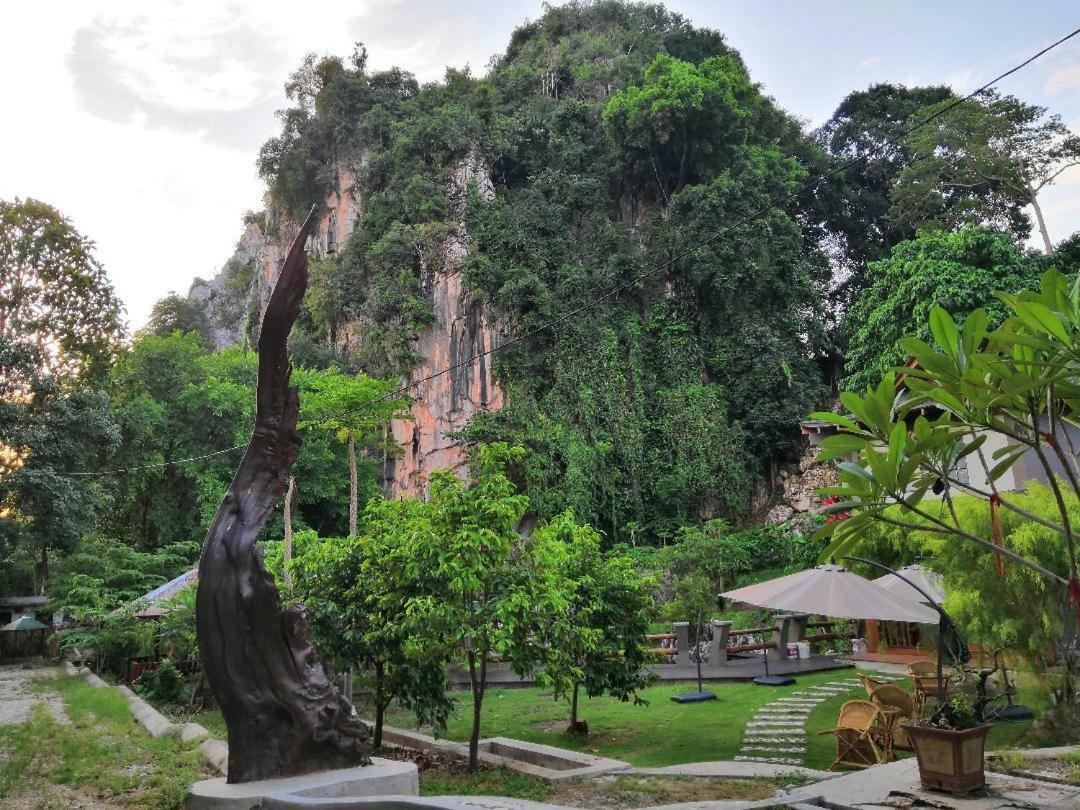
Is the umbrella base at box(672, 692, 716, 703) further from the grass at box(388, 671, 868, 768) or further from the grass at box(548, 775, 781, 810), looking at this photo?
the grass at box(548, 775, 781, 810)

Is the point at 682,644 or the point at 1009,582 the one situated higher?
the point at 1009,582

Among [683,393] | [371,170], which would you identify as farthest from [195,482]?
[683,393]

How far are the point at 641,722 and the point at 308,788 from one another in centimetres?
598

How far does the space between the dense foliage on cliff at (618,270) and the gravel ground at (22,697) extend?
43.8ft

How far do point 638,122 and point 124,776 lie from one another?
26240 mm

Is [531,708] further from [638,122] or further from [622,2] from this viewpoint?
[622,2]

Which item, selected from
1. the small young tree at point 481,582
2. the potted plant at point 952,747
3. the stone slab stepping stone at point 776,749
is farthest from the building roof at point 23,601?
the potted plant at point 952,747

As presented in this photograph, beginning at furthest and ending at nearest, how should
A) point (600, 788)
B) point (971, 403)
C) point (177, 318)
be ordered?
point (177, 318) < point (600, 788) < point (971, 403)

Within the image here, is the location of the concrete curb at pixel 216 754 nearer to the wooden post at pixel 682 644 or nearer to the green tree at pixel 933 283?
the wooden post at pixel 682 644

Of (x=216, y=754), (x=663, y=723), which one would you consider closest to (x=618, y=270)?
(x=663, y=723)

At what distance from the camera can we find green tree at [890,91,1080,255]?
74.2 feet

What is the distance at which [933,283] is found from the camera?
19.2 meters

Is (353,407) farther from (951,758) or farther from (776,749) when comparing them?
(951,758)

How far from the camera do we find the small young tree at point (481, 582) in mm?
6793
